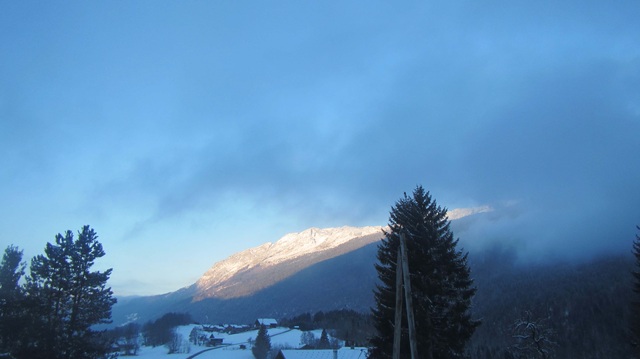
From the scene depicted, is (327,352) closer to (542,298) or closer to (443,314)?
(443,314)

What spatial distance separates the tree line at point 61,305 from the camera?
1128 inches

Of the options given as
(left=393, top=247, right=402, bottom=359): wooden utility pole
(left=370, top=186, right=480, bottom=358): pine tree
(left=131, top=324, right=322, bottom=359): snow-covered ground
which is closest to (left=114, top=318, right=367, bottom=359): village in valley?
(left=131, top=324, right=322, bottom=359): snow-covered ground

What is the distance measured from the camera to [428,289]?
21.6m

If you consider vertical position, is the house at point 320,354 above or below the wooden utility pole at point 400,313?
below

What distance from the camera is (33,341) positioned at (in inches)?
1131

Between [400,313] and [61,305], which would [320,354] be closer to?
[61,305]

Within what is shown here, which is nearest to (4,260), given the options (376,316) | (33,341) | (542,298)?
(33,341)

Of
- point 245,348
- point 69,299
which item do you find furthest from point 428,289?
point 245,348

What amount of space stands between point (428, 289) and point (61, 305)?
28419 millimetres

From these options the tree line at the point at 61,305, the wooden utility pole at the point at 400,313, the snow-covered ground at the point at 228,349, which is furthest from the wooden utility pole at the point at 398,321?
the snow-covered ground at the point at 228,349

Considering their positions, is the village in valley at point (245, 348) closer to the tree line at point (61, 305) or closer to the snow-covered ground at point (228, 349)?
the snow-covered ground at point (228, 349)

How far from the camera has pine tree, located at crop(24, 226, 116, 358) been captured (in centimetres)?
2875

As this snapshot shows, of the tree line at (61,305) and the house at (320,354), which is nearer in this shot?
the tree line at (61,305)

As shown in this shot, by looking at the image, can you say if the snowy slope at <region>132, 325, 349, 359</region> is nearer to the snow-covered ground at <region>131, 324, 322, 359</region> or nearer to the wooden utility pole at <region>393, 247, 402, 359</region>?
the snow-covered ground at <region>131, 324, 322, 359</region>
